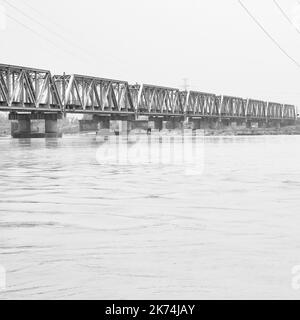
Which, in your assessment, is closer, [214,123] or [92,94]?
[92,94]

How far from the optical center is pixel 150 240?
905 cm

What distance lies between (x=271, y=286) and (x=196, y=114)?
15256 cm

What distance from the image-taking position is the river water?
6.48 meters

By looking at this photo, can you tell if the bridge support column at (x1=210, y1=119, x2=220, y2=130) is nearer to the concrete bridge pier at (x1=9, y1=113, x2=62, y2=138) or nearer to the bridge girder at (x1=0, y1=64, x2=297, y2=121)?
the bridge girder at (x1=0, y1=64, x2=297, y2=121)

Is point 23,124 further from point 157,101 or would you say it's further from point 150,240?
point 150,240

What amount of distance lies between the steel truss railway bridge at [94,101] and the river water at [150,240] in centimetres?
7291

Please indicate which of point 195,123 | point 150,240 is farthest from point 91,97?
point 150,240

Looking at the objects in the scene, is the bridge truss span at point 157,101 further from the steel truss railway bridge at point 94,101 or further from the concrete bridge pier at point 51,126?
the concrete bridge pier at point 51,126

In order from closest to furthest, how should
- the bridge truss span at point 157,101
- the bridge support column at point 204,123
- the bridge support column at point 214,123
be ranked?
the bridge truss span at point 157,101, the bridge support column at point 204,123, the bridge support column at point 214,123

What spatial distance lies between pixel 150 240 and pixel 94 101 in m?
105

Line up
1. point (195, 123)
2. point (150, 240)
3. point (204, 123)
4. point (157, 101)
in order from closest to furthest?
point (150, 240) < point (157, 101) < point (195, 123) < point (204, 123)

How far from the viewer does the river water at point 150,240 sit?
255 inches

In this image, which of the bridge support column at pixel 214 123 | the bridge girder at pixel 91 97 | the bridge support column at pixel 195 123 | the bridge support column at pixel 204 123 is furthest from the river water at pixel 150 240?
the bridge support column at pixel 214 123

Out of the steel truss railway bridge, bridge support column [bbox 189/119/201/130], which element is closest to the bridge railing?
the steel truss railway bridge
